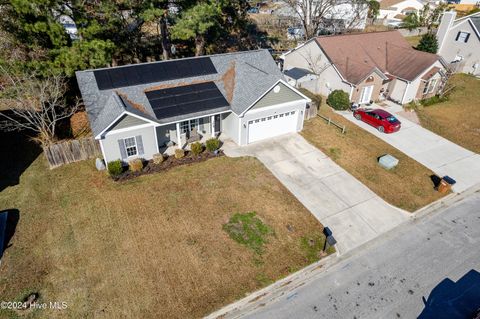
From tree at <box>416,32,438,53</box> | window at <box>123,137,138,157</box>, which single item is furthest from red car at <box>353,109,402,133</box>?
tree at <box>416,32,438,53</box>

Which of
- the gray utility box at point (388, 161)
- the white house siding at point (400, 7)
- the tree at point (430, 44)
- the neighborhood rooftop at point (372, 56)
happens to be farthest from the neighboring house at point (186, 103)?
the white house siding at point (400, 7)

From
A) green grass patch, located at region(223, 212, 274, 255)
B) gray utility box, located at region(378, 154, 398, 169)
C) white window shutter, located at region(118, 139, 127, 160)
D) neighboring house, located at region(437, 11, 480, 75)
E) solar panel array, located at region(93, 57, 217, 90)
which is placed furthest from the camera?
neighboring house, located at region(437, 11, 480, 75)

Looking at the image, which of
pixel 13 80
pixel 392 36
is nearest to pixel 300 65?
pixel 392 36

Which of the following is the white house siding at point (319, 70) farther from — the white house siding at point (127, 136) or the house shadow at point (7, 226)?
the house shadow at point (7, 226)

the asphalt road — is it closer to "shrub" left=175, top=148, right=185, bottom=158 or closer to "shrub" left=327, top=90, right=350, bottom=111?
"shrub" left=175, top=148, right=185, bottom=158

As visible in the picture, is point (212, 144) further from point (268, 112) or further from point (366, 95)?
point (366, 95)
